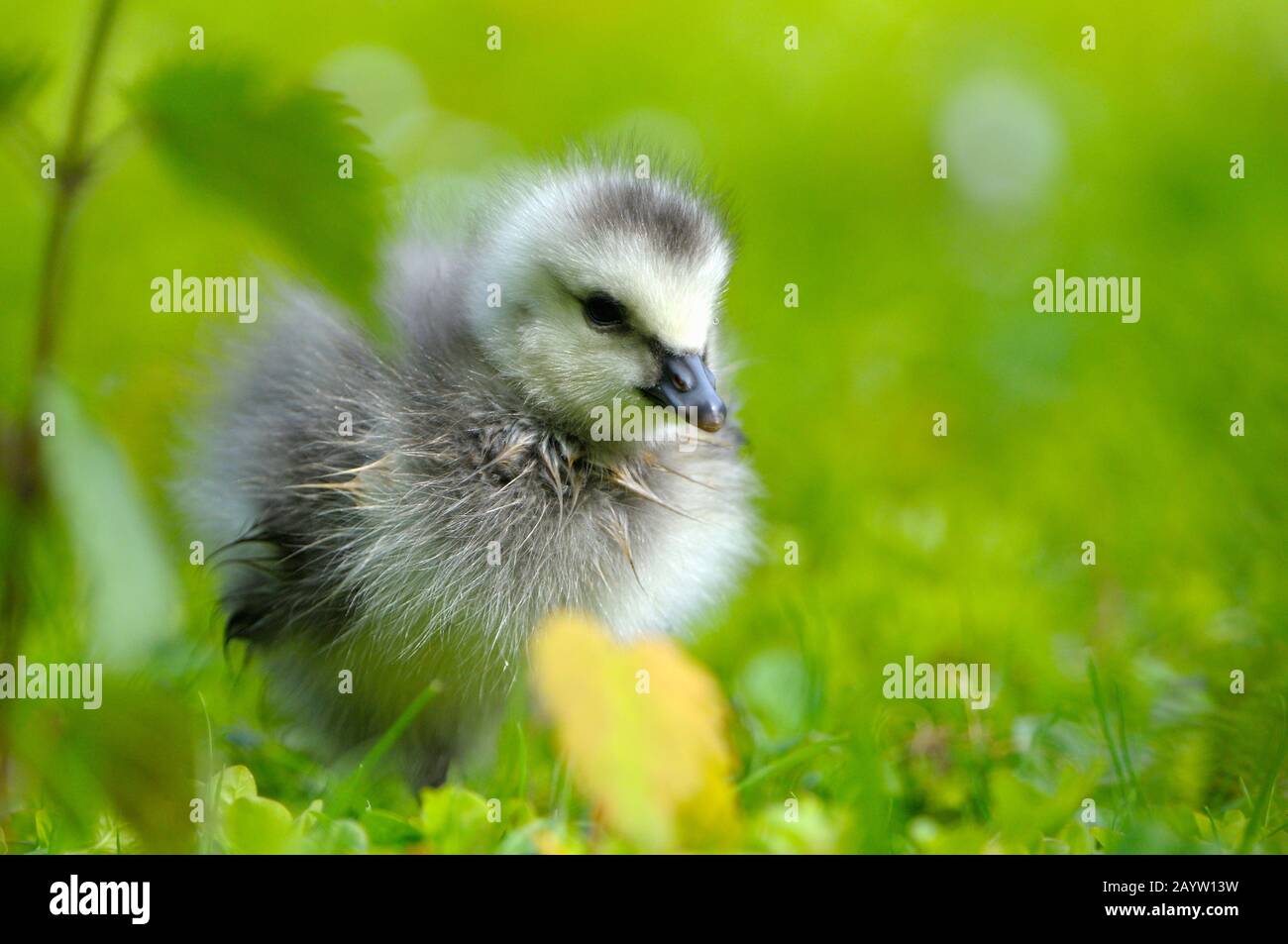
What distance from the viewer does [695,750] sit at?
53.2 inches

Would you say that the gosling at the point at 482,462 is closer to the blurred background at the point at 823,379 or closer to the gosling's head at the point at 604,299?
the gosling's head at the point at 604,299

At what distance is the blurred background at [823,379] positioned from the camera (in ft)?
3.94

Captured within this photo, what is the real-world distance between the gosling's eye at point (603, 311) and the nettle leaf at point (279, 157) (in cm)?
75

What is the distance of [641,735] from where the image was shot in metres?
1.31

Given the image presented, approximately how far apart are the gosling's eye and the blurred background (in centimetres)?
42

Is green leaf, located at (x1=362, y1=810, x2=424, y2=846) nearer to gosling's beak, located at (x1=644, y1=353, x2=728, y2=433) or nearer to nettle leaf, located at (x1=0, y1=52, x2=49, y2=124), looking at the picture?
gosling's beak, located at (x1=644, y1=353, x2=728, y2=433)

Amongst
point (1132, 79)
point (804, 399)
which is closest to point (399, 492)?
point (804, 399)

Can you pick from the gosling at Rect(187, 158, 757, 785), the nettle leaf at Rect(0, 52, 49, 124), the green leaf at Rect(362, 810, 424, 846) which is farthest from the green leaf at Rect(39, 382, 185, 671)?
the gosling at Rect(187, 158, 757, 785)

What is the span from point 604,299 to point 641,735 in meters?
0.76

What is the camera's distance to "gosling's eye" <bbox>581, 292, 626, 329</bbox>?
187cm

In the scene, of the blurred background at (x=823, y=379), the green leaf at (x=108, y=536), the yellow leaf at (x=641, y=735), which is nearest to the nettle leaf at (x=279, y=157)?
the blurred background at (x=823, y=379)

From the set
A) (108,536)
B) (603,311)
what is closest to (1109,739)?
(603,311)

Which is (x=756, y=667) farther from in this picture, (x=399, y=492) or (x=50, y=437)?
(x=50, y=437)

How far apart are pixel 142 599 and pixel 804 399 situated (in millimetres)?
2730
